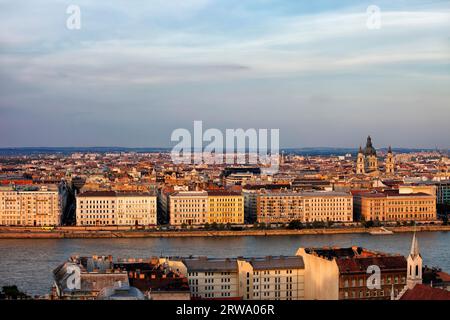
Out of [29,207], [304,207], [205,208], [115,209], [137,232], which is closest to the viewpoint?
[137,232]

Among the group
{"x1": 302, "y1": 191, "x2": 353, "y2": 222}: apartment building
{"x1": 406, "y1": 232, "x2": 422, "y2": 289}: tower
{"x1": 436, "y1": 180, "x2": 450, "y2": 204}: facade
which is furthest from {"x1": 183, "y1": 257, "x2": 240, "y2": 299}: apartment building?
{"x1": 436, "y1": 180, "x2": 450, "y2": 204}: facade

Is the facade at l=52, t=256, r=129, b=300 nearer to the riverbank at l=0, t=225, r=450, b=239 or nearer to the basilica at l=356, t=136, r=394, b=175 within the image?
the riverbank at l=0, t=225, r=450, b=239

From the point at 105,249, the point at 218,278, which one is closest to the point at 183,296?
the point at 218,278

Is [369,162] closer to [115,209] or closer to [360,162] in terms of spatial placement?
[360,162]

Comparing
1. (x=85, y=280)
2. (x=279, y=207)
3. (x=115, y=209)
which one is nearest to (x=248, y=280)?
(x=85, y=280)
